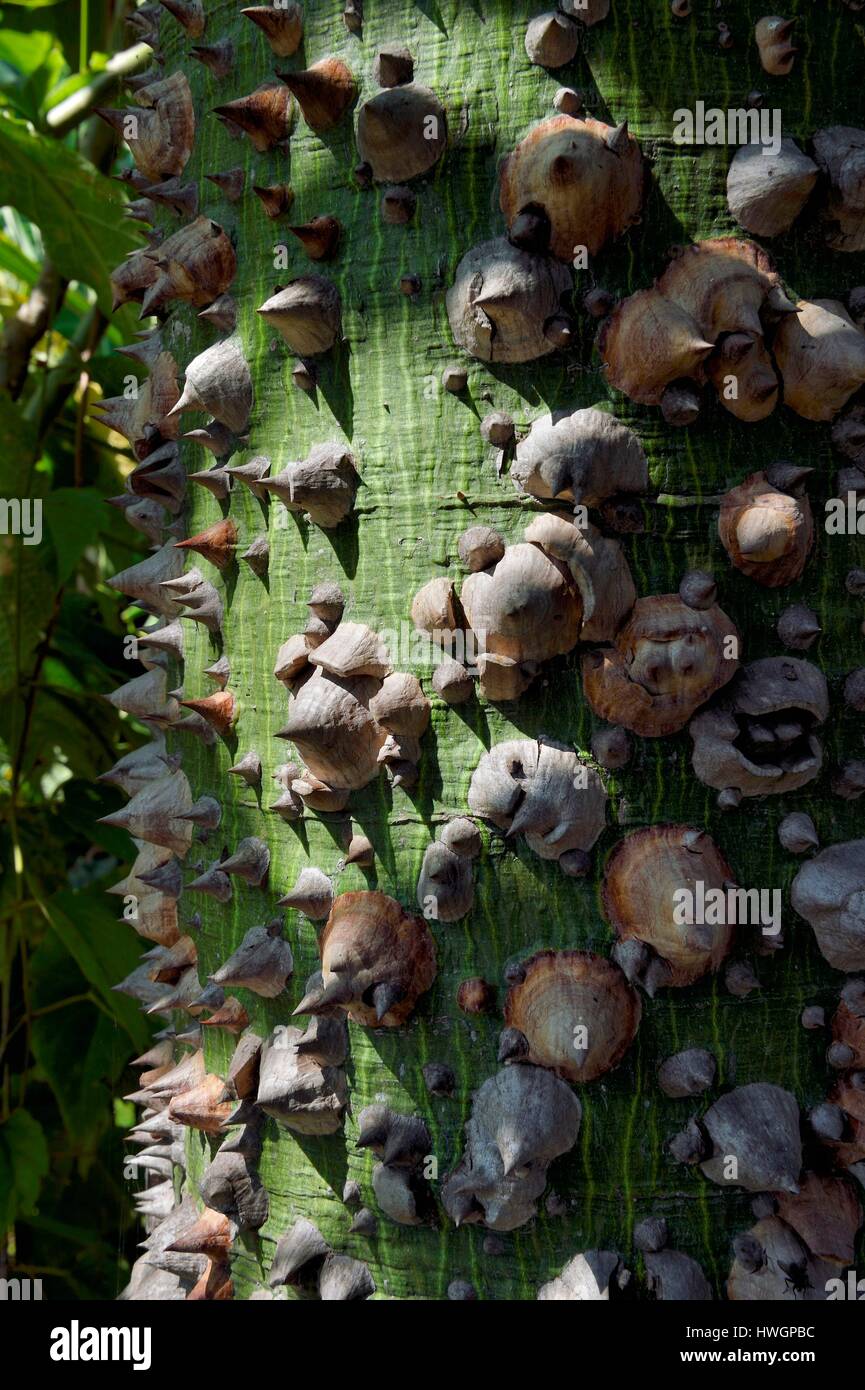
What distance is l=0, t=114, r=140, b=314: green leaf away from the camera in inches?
60.9

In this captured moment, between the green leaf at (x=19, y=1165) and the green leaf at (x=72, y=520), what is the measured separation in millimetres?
702

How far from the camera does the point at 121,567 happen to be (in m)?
1.87

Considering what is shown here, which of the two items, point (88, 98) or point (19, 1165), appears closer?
point (19, 1165)

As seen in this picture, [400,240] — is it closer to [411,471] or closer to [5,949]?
[411,471]

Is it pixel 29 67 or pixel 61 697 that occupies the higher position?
pixel 29 67

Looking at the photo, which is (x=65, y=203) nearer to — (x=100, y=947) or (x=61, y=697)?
(x=61, y=697)

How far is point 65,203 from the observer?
1.56 metres

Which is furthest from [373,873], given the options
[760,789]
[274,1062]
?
[760,789]

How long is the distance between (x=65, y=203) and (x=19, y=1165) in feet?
4.10

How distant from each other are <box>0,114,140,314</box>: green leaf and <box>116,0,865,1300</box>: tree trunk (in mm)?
845

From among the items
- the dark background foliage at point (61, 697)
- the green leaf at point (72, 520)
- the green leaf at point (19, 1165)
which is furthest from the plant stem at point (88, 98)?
the green leaf at point (19, 1165)

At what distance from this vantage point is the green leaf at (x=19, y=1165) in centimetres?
142

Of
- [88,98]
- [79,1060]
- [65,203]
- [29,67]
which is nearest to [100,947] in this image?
[79,1060]

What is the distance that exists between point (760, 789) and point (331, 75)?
1.87 feet
